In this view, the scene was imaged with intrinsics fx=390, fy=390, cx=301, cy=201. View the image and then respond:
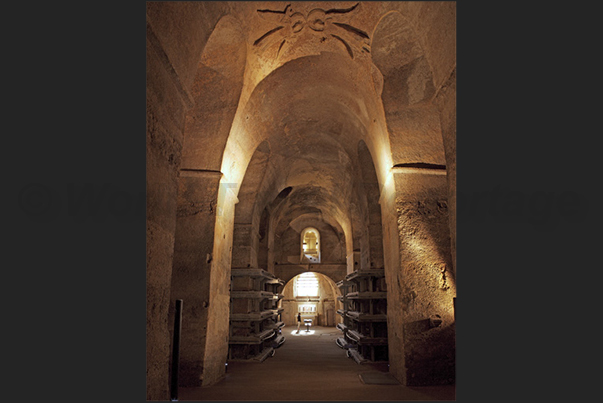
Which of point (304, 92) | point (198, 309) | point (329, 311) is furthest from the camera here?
point (329, 311)

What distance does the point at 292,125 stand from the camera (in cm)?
909

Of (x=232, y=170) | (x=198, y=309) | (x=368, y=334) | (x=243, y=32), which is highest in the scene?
(x=243, y=32)

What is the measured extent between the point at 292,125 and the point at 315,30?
3212 mm

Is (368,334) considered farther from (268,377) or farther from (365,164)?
(365,164)

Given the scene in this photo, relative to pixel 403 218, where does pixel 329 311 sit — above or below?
below

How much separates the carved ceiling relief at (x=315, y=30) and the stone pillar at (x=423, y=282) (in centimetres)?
213

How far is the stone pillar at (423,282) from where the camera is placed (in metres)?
5.92

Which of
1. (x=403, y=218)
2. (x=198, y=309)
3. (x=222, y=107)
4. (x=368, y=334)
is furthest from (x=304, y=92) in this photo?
(x=368, y=334)


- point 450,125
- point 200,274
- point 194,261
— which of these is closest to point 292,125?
point 194,261

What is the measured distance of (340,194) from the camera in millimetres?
13484

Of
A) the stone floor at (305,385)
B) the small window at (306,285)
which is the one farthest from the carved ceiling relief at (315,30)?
the small window at (306,285)

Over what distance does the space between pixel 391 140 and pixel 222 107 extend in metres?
2.82

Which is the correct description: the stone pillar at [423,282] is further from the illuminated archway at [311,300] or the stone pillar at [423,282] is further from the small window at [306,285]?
the small window at [306,285]

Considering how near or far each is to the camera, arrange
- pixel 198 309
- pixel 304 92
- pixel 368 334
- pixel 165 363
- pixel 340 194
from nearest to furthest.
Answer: pixel 165 363 < pixel 198 309 < pixel 304 92 < pixel 368 334 < pixel 340 194
